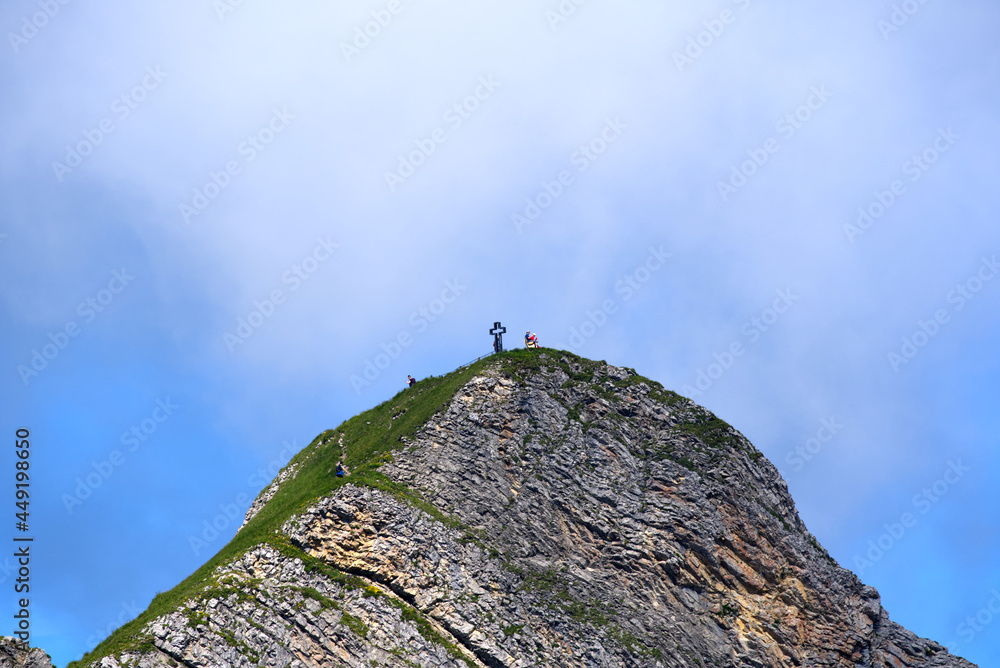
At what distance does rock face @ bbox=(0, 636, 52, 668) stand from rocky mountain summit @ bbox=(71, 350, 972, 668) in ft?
14.8

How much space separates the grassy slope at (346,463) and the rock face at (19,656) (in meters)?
5.60

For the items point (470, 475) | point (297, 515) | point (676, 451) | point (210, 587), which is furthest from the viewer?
point (676, 451)

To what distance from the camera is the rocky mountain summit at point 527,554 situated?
63562mm

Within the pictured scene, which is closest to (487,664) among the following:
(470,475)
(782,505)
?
(470,475)

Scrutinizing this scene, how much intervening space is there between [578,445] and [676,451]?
25.3 ft

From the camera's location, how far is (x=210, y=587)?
6378 cm

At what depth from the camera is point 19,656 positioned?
52594mm

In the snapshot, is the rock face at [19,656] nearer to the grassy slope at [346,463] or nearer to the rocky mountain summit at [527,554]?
the rocky mountain summit at [527,554]

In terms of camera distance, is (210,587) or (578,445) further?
(578,445)

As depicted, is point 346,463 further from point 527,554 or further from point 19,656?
point 19,656

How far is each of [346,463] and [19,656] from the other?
2991cm

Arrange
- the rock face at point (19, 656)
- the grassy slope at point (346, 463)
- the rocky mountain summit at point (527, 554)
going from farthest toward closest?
the rocky mountain summit at point (527, 554) → the grassy slope at point (346, 463) → the rock face at point (19, 656)

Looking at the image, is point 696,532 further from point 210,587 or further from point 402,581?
point 210,587

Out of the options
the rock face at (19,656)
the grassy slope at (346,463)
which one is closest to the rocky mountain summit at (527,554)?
the grassy slope at (346,463)
